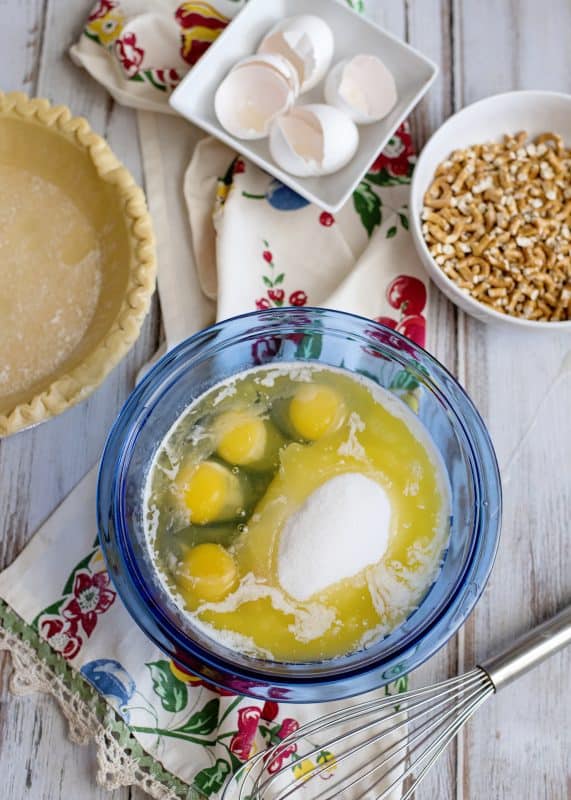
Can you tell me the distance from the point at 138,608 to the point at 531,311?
23.1 inches

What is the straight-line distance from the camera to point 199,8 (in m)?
1.16

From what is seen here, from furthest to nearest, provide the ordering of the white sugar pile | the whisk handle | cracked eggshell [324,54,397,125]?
cracked eggshell [324,54,397,125]
the whisk handle
the white sugar pile

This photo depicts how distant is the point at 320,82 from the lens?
3.77ft

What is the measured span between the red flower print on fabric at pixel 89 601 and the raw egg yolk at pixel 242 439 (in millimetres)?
243

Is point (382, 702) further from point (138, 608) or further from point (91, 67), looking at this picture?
point (91, 67)

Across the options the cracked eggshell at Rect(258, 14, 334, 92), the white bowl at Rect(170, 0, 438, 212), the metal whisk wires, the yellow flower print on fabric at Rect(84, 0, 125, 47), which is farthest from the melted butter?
the yellow flower print on fabric at Rect(84, 0, 125, 47)

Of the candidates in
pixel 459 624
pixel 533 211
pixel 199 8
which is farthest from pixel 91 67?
pixel 459 624

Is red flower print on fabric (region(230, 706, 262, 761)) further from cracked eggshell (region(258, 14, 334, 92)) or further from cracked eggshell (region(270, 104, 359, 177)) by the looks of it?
cracked eggshell (region(258, 14, 334, 92))

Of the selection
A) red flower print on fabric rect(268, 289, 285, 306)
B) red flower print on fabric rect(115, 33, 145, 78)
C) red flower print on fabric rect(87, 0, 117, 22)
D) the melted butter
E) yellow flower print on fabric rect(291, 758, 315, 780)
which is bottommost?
yellow flower print on fabric rect(291, 758, 315, 780)

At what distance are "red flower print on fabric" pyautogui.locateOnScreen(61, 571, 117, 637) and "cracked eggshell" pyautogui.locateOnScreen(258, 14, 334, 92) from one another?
0.66 metres

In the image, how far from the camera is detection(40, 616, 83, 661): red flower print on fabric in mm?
1057

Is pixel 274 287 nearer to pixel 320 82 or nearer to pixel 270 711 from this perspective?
pixel 320 82

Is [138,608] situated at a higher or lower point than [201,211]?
lower

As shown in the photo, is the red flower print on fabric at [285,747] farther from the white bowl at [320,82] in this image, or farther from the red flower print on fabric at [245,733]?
the white bowl at [320,82]
